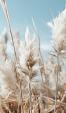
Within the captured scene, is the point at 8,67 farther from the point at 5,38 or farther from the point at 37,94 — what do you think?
the point at 5,38

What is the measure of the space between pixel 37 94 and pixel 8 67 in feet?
1.84

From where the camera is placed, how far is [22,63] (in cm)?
193

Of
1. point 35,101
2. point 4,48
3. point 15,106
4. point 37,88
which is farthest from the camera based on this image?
point 4,48

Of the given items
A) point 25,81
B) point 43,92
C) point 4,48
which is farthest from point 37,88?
point 4,48

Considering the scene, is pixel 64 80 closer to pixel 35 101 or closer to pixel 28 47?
pixel 35 101

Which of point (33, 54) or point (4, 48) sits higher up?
point (33, 54)

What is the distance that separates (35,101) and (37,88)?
20cm

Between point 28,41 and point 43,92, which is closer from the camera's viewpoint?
point 28,41

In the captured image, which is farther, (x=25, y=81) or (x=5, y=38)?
(x=5, y=38)

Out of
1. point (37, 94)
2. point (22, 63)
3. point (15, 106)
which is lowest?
point (15, 106)

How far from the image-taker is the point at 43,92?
94.0 inches

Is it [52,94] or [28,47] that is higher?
[28,47]

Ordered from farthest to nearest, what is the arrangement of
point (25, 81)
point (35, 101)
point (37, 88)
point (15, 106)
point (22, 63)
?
point (15, 106) < point (35, 101) < point (37, 88) < point (25, 81) < point (22, 63)

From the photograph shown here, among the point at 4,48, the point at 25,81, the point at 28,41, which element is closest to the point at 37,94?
the point at 25,81
